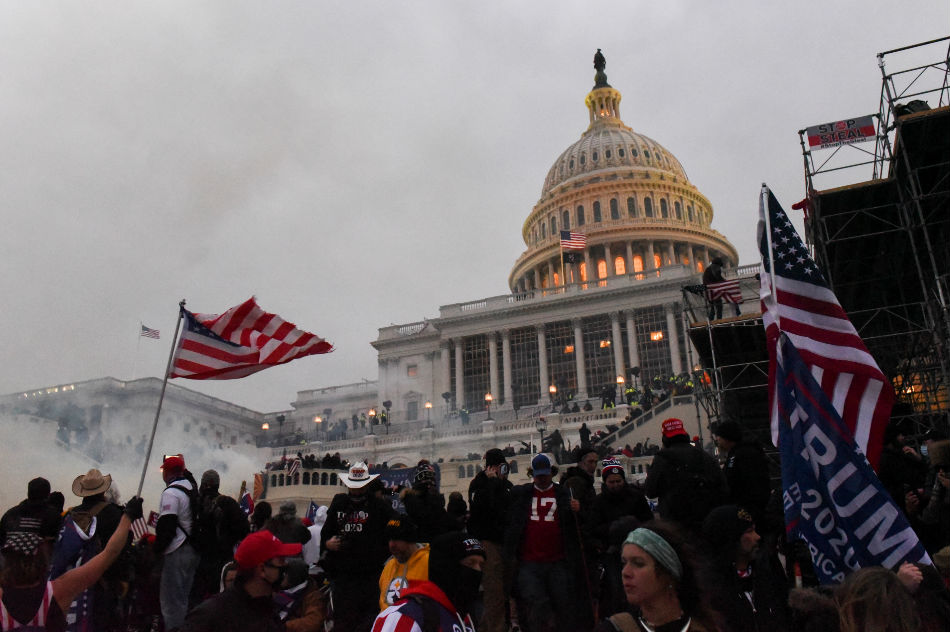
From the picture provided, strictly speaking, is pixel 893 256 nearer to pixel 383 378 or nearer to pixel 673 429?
pixel 673 429

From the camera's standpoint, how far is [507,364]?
208 ft

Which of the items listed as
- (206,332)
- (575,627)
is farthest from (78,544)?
(206,332)

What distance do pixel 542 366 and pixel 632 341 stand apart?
7.41 metres

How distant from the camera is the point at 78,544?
7.44 metres

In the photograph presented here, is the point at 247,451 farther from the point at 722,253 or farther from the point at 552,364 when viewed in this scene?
the point at 722,253

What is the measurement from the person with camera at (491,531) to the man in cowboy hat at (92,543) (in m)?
3.66

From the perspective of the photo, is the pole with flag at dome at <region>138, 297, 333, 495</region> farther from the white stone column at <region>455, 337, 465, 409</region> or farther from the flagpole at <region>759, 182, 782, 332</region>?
the white stone column at <region>455, 337, 465, 409</region>

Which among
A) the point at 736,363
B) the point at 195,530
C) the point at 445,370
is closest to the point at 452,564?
the point at 195,530

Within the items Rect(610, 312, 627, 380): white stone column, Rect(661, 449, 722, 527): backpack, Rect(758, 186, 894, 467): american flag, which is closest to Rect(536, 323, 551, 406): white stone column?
Rect(610, 312, 627, 380): white stone column

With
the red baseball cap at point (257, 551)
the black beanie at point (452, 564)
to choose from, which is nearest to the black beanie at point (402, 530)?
the black beanie at point (452, 564)

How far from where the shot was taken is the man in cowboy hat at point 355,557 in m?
7.84

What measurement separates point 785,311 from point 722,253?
3165 inches

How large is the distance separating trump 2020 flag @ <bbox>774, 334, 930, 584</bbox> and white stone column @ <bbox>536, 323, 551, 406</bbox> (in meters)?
54.4

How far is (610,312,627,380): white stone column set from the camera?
59562 millimetres
